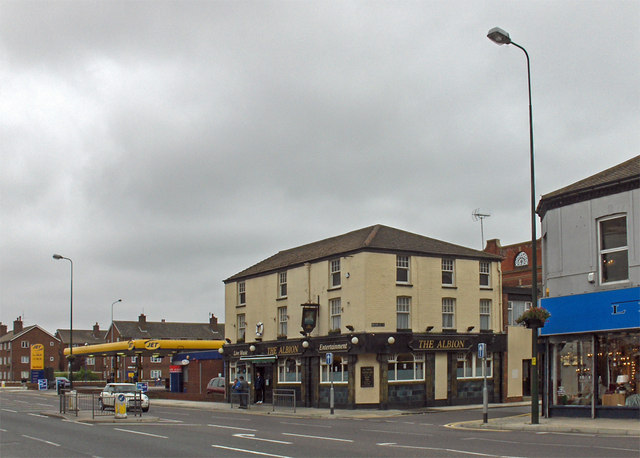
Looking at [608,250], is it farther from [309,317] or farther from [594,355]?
[309,317]

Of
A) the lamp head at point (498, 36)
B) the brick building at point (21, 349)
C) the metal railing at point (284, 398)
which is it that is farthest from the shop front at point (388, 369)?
the brick building at point (21, 349)

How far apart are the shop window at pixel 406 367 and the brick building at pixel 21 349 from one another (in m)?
96.8

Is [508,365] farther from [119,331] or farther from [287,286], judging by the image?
[119,331]

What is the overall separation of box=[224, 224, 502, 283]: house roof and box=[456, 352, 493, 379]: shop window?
5.58 metres

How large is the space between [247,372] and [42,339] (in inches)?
3619

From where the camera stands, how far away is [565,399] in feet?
84.2

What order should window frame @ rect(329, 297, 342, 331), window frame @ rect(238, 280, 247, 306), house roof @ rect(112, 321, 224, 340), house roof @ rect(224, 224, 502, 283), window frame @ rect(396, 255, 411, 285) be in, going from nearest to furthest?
house roof @ rect(224, 224, 502, 283), window frame @ rect(396, 255, 411, 285), window frame @ rect(329, 297, 342, 331), window frame @ rect(238, 280, 247, 306), house roof @ rect(112, 321, 224, 340)

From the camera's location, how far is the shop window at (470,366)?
134 ft

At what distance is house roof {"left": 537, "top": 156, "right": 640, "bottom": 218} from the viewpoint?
23703mm

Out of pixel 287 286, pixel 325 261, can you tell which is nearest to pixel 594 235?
pixel 325 261

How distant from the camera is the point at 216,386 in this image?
52.6 metres

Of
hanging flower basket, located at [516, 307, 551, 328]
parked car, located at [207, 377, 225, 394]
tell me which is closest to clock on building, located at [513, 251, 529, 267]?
parked car, located at [207, 377, 225, 394]

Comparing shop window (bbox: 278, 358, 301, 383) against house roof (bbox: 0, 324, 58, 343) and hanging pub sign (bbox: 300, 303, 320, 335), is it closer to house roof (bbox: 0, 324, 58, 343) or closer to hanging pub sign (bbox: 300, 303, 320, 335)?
hanging pub sign (bbox: 300, 303, 320, 335)

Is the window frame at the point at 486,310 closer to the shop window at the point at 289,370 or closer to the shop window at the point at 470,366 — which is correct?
the shop window at the point at 470,366
